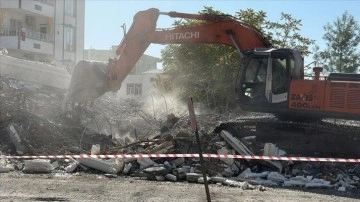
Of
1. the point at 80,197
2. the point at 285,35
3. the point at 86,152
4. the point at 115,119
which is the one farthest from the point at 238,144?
the point at 285,35

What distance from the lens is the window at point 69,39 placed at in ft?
154

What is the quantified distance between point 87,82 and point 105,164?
3988 millimetres

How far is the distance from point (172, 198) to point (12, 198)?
2.65 meters

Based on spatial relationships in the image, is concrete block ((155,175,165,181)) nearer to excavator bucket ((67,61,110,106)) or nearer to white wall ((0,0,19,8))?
excavator bucket ((67,61,110,106))

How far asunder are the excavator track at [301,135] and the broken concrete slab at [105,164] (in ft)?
10.8

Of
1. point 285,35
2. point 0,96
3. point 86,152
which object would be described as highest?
point 285,35

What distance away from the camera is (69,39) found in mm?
47438

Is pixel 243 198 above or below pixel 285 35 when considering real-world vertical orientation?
below

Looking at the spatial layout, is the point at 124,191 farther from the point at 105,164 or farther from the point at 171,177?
the point at 105,164

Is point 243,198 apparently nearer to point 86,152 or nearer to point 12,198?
point 12,198

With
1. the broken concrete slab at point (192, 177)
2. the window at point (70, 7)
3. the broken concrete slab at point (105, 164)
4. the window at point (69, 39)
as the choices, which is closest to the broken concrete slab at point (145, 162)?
the broken concrete slab at point (105, 164)

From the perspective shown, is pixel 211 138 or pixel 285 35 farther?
pixel 285 35

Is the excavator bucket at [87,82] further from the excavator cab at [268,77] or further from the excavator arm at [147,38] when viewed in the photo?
the excavator cab at [268,77]

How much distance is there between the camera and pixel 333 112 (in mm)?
13508
